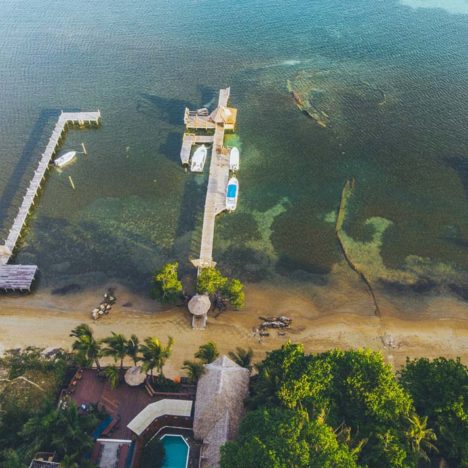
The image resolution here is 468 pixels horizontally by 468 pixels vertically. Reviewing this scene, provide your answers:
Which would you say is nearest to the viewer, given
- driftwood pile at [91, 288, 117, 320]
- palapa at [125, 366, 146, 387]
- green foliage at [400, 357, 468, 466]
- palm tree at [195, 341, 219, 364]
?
green foliage at [400, 357, 468, 466]

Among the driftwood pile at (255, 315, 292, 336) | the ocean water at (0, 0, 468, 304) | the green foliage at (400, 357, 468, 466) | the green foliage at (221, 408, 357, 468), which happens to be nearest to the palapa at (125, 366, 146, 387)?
the green foliage at (221, 408, 357, 468)

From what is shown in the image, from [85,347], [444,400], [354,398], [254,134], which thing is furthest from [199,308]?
[254,134]

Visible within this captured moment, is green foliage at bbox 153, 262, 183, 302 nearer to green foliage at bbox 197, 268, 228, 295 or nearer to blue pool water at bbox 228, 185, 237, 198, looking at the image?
green foliage at bbox 197, 268, 228, 295

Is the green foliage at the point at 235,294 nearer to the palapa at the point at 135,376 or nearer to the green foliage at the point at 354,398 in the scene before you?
the green foliage at the point at 354,398

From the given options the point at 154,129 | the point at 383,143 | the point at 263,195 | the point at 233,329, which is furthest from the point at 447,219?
the point at 154,129

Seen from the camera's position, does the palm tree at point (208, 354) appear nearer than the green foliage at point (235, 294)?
Yes

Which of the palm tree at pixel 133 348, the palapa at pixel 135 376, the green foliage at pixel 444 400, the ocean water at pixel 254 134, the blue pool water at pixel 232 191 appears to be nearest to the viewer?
the green foliage at pixel 444 400

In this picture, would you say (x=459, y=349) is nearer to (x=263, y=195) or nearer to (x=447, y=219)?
(x=447, y=219)

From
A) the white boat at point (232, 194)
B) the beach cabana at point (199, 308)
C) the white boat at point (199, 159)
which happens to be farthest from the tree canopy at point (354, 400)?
the white boat at point (199, 159)
